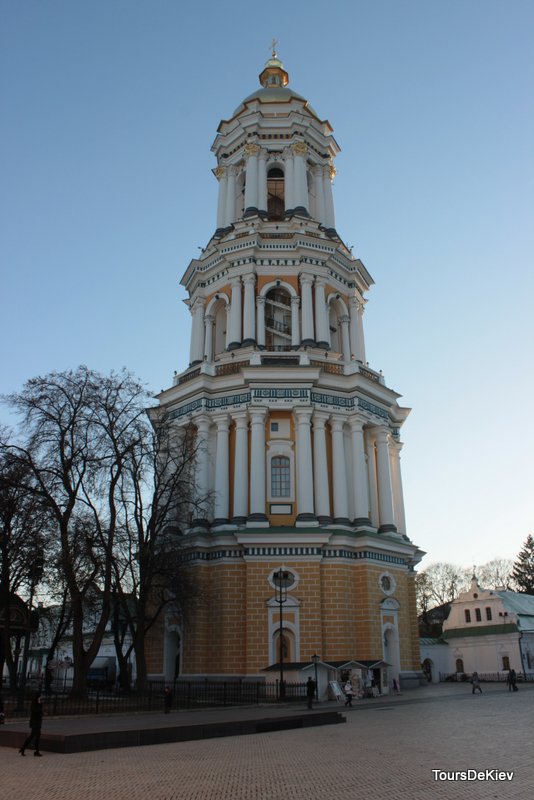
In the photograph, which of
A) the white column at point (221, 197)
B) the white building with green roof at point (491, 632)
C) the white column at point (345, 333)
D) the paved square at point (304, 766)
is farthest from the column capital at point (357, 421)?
the white building with green roof at point (491, 632)

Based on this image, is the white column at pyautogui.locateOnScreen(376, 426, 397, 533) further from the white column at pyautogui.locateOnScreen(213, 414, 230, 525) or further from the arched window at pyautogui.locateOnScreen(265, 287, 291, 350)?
the white column at pyautogui.locateOnScreen(213, 414, 230, 525)

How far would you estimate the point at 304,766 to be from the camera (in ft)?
40.4

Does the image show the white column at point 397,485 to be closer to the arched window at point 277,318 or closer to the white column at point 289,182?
the arched window at point 277,318

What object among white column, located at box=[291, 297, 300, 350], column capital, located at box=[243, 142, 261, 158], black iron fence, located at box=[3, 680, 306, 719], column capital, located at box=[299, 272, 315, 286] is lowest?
black iron fence, located at box=[3, 680, 306, 719]

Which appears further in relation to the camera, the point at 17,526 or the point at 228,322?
the point at 228,322

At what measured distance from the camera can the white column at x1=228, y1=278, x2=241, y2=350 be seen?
3916cm

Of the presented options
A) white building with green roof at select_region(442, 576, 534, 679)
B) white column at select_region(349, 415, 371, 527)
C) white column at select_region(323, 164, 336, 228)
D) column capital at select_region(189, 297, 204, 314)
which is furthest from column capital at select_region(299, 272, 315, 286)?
white building with green roof at select_region(442, 576, 534, 679)

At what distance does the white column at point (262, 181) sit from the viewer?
142 feet

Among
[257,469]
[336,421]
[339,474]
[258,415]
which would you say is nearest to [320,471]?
[339,474]

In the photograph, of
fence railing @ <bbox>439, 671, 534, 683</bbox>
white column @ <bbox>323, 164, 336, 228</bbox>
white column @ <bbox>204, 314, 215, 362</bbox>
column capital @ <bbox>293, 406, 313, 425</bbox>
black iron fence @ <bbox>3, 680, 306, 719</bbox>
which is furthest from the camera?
fence railing @ <bbox>439, 671, 534, 683</bbox>

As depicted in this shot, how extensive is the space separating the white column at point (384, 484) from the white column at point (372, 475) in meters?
0.33

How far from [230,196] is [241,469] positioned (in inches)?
783

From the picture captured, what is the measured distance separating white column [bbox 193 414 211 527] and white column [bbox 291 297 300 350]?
23.0ft

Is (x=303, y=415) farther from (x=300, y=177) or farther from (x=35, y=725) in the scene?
(x=35, y=725)
